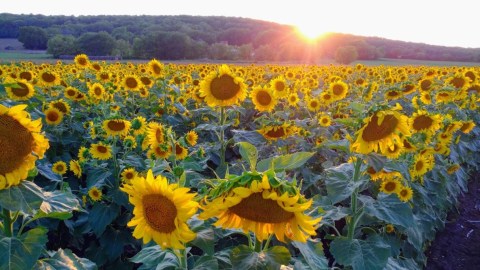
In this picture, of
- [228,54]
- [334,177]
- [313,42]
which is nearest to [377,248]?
[334,177]

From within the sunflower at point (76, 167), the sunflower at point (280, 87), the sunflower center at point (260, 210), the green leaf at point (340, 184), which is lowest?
the sunflower at point (76, 167)

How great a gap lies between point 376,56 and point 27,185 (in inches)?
1874

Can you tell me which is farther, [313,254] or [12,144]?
[313,254]

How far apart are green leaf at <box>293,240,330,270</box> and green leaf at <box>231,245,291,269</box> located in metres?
0.08

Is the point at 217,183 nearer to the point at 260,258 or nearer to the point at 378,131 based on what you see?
the point at 260,258

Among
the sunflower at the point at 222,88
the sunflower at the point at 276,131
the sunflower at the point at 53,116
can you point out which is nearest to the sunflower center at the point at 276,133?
the sunflower at the point at 276,131

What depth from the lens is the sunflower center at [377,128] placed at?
259 centimetres

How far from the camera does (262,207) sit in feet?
4.87

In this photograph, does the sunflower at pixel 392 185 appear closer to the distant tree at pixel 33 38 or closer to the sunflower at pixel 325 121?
the sunflower at pixel 325 121

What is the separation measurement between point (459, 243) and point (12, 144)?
516cm

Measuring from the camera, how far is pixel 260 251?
67.4 inches

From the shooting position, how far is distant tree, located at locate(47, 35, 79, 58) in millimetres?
27178

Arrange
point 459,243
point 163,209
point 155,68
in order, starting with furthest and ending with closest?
point 155,68, point 459,243, point 163,209

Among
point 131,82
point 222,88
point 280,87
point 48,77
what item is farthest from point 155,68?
point 222,88
